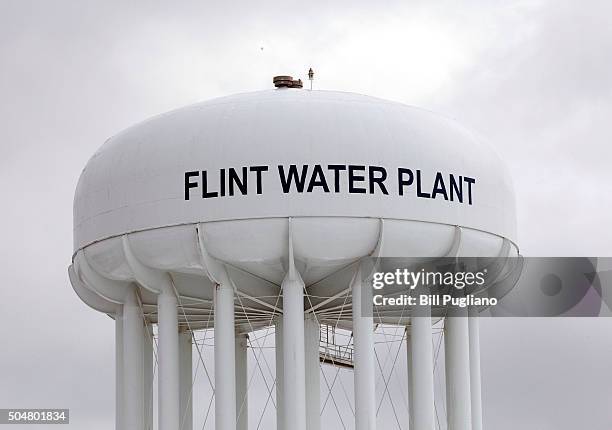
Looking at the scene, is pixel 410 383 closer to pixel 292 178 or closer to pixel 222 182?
pixel 292 178

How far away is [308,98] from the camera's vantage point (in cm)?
3628

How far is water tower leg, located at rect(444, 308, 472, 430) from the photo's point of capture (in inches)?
1515

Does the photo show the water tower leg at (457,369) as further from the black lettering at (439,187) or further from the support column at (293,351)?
the support column at (293,351)

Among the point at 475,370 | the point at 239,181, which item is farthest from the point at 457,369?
the point at 239,181

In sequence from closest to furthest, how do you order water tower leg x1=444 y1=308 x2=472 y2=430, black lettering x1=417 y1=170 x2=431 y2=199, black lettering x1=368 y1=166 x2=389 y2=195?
black lettering x1=368 y1=166 x2=389 y2=195
black lettering x1=417 y1=170 x2=431 y2=199
water tower leg x1=444 y1=308 x2=472 y2=430

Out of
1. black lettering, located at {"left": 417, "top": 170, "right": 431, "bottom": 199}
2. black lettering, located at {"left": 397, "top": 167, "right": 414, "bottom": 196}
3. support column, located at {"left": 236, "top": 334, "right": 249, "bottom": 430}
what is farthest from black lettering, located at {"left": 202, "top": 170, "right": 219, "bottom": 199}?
support column, located at {"left": 236, "top": 334, "right": 249, "bottom": 430}

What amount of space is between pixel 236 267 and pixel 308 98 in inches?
136

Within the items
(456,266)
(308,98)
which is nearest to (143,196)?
(308,98)

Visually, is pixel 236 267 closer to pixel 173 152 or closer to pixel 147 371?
pixel 173 152

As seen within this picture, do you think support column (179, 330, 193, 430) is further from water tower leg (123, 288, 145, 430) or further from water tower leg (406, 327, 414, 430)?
water tower leg (406, 327, 414, 430)

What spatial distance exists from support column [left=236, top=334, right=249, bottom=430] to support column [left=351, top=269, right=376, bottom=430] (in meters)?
6.35

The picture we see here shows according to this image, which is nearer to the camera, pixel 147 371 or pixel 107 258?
pixel 107 258

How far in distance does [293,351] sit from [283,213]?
Answer: 270cm

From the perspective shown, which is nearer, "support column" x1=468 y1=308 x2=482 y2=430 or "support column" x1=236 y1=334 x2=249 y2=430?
"support column" x1=468 y1=308 x2=482 y2=430
